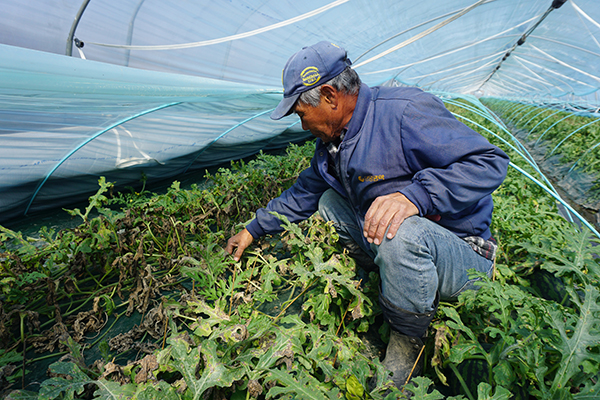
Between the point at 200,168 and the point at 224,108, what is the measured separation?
1635 millimetres

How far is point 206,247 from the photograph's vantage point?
1750mm

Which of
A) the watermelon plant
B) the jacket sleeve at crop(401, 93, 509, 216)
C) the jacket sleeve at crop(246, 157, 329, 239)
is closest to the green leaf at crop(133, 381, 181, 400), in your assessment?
the watermelon plant

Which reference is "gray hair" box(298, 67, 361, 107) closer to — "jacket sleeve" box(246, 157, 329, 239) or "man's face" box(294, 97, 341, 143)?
"man's face" box(294, 97, 341, 143)

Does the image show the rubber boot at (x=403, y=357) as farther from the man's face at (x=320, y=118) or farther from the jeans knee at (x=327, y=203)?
the man's face at (x=320, y=118)

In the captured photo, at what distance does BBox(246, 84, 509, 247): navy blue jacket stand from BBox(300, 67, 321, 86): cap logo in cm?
27

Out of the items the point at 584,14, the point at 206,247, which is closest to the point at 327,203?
the point at 206,247

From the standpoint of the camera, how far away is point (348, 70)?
1671mm

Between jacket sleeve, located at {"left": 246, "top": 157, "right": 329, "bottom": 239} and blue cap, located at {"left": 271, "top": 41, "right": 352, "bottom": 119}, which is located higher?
blue cap, located at {"left": 271, "top": 41, "right": 352, "bottom": 119}

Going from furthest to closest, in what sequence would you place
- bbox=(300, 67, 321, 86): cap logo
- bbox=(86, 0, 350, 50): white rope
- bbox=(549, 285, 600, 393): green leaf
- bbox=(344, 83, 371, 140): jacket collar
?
1. bbox=(86, 0, 350, 50): white rope
2. bbox=(344, 83, 371, 140): jacket collar
3. bbox=(300, 67, 321, 86): cap logo
4. bbox=(549, 285, 600, 393): green leaf

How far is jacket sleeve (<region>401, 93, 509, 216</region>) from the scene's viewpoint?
1.43 m

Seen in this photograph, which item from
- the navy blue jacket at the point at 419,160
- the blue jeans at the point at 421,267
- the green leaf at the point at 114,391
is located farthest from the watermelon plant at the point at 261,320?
the navy blue jacket at the point at 419,160

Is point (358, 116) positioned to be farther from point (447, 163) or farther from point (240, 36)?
point (240, 36)

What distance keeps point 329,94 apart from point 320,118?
0.13 meters

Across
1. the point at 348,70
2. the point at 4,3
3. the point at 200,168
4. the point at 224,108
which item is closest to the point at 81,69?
the point at 4,3
